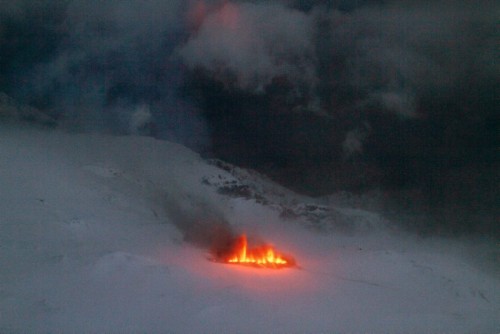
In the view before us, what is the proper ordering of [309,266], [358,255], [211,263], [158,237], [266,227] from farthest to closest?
[266,227], [358,255], [309,266], [158,237], [211,263]

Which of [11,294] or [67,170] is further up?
[67,170]

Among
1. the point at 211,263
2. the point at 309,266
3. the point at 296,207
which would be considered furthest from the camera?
the point at 296,207

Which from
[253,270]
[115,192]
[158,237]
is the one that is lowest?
[253,270]

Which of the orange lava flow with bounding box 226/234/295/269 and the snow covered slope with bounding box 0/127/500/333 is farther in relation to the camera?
the orange lava flow with bounding box 226/234/295/269

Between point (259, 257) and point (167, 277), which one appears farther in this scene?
point (259, 257)

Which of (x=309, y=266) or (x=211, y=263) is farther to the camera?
(x=309, y=266)

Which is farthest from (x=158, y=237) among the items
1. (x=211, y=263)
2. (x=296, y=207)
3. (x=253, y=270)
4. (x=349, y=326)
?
(x=296, y=207)

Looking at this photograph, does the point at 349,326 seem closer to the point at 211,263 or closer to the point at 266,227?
the point at 211,263

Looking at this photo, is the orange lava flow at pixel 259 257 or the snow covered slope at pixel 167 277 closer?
the snow covered slope at pixel 167 277
